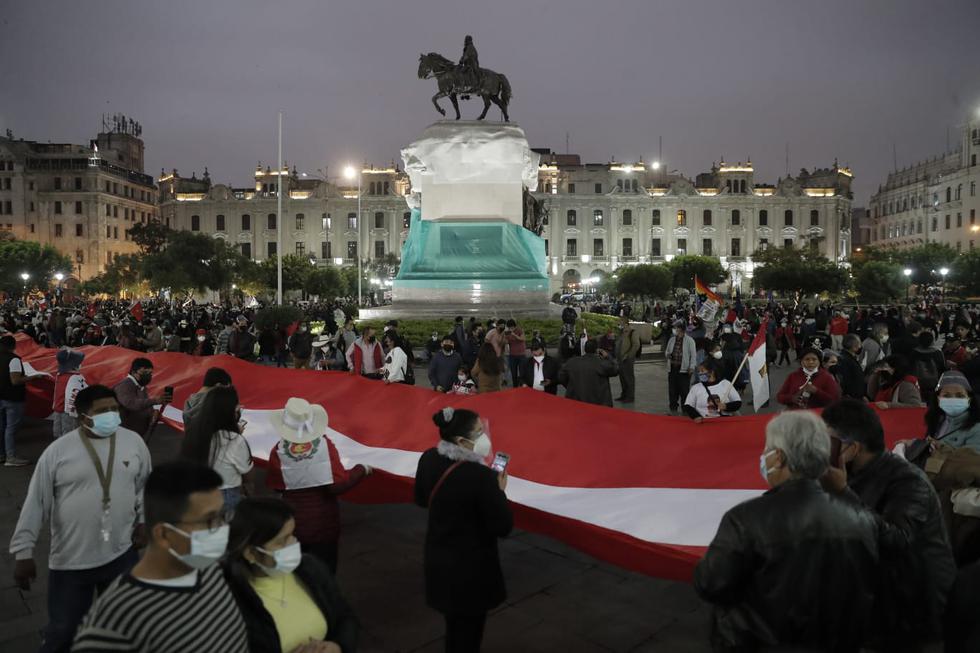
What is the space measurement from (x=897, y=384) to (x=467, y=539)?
539 cm

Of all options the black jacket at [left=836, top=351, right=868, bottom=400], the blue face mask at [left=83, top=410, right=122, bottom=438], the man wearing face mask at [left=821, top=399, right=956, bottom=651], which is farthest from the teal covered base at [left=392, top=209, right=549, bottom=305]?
the man wearing face mask at [left=821, top=399, right=956, bottom=651]

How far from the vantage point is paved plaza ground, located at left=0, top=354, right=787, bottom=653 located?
4.50m

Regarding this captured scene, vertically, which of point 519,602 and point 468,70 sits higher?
point 468,70

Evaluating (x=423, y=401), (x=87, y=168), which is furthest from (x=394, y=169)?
(x=423, y=401)

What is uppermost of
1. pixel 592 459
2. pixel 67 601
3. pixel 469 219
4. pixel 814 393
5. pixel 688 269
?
pixel 469 219

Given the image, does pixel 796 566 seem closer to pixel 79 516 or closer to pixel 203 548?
pixel 203 548

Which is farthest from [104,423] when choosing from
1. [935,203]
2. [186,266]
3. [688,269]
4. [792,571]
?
[935,203]

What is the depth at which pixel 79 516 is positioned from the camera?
12.2 ft

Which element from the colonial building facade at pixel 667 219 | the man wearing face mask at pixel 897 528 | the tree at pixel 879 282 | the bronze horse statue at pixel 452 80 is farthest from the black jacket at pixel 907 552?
the colonial building facade at pixel 667 219

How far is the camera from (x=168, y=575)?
88.5 inches

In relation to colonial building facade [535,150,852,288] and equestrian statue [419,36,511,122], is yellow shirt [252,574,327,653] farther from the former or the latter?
colonial building facade [535,150,852,288]

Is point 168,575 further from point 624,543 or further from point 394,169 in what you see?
point 394,169

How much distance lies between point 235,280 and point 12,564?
173 feet

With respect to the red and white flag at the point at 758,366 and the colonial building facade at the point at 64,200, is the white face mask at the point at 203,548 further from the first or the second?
the colonial building facade at the point at 64,200
